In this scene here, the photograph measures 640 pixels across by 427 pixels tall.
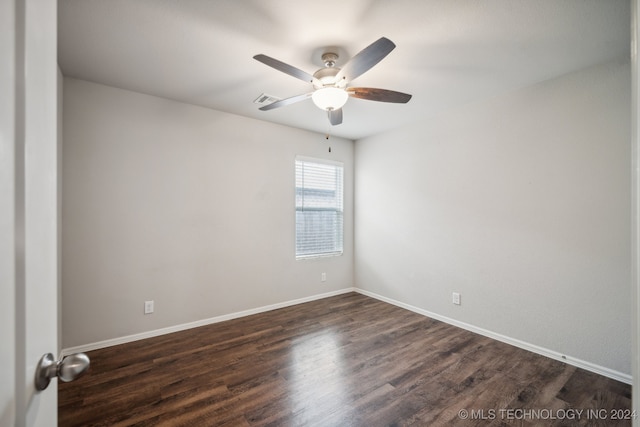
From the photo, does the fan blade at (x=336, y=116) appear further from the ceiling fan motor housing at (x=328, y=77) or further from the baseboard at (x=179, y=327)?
the baseboard at (x=179, y=327)

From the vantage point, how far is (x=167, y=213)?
2869mm

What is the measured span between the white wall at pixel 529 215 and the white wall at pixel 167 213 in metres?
1.75

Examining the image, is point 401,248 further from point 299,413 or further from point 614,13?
point 614,13

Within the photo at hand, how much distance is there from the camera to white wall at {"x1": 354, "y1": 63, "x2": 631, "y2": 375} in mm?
2117

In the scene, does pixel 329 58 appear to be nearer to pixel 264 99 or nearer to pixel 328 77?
pixel 328 77

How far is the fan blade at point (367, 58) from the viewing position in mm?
1487

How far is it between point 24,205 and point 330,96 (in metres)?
1.83

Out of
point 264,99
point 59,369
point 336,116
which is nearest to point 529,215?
point 336,116


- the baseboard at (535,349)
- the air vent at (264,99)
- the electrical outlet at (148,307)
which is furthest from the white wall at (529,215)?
the electrical outlet at (148,307)

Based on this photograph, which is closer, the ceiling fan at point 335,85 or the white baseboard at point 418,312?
the ceiling fan at point 335,85

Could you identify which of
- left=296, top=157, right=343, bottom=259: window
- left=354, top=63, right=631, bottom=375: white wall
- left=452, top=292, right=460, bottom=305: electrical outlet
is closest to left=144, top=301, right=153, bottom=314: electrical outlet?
left=296, top=157, right=343, bottom=259: window

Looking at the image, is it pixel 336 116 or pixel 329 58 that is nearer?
pixel 329 58

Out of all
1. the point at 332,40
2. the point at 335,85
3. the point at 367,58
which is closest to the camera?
the point at 367,58

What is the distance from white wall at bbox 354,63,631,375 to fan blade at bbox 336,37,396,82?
1843mm
